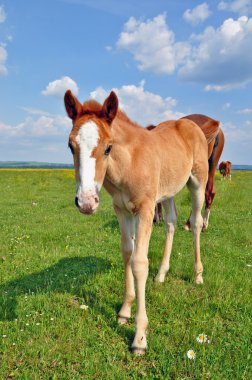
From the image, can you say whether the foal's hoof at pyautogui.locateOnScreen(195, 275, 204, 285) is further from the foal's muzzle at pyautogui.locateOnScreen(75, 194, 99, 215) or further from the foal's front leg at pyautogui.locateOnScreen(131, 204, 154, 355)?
the foal's muzzle at pyautogui.locateOnScreen(75, 194, 99, 215)

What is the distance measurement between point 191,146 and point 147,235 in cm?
242

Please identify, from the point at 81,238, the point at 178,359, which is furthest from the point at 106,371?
the point at 81,238

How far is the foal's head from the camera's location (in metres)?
2.94

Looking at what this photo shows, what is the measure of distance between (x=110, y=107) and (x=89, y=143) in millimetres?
585

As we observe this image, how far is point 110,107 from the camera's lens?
341 cm

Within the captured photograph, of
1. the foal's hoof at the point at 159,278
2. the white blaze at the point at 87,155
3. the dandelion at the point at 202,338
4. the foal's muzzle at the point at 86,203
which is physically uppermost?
the white blaze at the point at 87,155

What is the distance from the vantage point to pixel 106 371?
3.07m

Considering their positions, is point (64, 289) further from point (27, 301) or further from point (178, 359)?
point (178, 359)

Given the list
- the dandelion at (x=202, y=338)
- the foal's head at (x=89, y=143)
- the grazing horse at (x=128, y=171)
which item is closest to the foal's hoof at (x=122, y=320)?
the grazing horse at (x=128, y=171)

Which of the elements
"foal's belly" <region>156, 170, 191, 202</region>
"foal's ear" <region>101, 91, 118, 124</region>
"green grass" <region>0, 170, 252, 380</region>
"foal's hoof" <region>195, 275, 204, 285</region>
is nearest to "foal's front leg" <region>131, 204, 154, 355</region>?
"green grass" <region>0, 170, 252, 380</region>

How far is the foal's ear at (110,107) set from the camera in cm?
333

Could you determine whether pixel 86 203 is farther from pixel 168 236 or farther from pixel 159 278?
pixel 168 236

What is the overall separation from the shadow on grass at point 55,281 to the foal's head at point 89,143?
2.09 meters

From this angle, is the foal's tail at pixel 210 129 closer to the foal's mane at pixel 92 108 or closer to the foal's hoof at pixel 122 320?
the foal's mane at pixel 92 108
